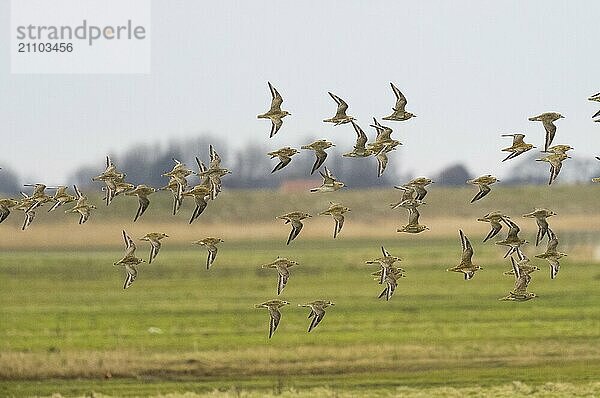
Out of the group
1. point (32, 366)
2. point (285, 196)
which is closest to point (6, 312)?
point (32, 366)

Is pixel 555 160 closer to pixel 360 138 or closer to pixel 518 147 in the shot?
pixel 518 147

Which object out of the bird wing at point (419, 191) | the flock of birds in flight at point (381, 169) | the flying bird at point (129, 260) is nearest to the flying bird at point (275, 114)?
the flock of birds in flight at point (381, 169)

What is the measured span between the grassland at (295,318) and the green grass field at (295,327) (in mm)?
14

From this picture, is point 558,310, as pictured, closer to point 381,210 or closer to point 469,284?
point 469,284

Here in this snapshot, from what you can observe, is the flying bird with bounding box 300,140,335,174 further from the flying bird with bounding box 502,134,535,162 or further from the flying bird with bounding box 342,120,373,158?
the flying bird with bounding box 502,134,535,162

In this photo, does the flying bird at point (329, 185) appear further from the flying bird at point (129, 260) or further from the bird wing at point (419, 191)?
the flying bird at point (129, 260)

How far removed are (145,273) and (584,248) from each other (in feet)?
12.7

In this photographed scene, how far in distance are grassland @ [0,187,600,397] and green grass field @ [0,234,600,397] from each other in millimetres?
14

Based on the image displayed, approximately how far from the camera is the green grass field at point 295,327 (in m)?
7.60

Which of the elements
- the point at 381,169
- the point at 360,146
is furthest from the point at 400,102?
the point at 381,169

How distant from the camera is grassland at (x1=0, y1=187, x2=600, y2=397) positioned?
25.1 ft

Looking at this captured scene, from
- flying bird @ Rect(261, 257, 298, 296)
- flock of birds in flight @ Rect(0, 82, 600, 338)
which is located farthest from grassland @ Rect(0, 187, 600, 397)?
flock of birds in flight @ Rect(0, 82, 600, 338)

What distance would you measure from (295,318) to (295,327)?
0.16m

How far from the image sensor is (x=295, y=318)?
8.43m
